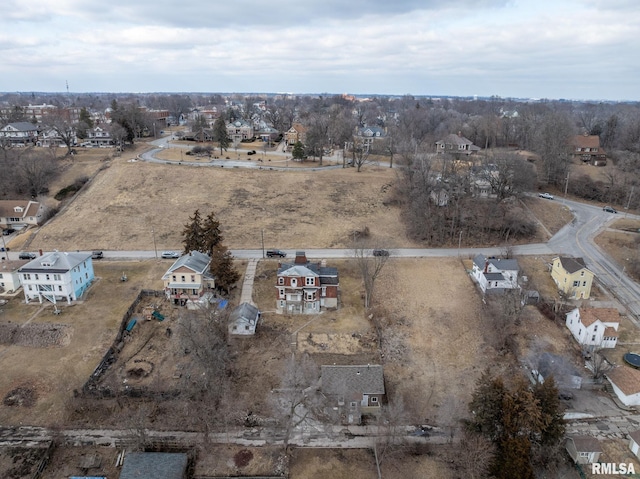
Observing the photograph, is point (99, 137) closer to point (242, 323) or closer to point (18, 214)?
point (18, 214)

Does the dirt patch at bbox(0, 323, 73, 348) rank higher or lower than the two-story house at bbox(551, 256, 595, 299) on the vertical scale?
lower

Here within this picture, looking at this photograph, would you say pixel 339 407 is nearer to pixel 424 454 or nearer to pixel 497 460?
pixel 424 454

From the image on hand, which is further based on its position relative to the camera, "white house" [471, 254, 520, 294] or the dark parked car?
the dark parked car

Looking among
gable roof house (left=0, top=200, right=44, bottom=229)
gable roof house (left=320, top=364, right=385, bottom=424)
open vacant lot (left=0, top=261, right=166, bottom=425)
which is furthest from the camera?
gable roof house (left=0, top=200, right=44, bottom=229)

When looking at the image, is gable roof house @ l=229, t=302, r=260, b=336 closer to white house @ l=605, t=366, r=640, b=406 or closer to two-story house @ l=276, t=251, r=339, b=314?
two-story house @ l=276, t=251, r=339, b=314

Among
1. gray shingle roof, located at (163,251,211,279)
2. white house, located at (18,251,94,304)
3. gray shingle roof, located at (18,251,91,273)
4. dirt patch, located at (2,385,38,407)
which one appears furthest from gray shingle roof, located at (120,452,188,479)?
gray shingle roof, located at (18,251,91,273)

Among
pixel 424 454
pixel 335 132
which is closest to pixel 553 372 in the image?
pixel 424 454
